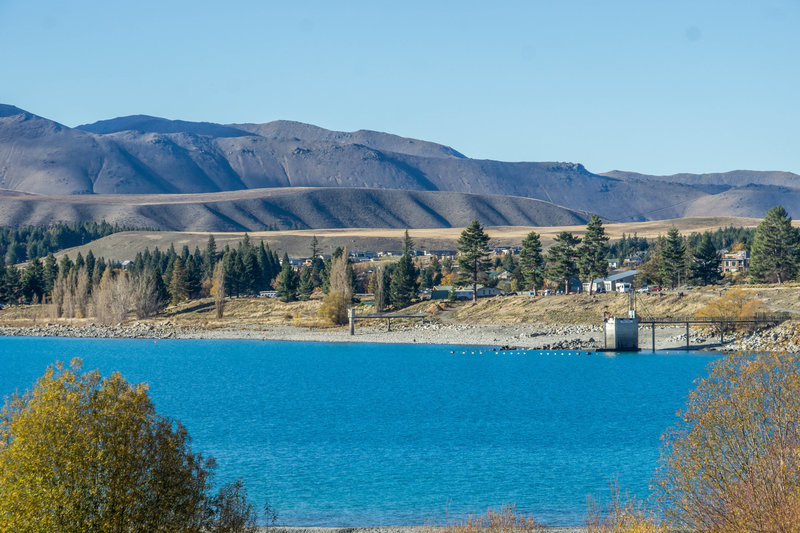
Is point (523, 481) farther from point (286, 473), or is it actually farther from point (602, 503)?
point (286, 473)

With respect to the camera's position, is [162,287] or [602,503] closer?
[602,503]

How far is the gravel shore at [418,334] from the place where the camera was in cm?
10212

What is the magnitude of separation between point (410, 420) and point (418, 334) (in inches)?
2338

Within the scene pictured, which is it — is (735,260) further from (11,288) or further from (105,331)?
(11,288)

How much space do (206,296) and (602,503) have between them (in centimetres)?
13398

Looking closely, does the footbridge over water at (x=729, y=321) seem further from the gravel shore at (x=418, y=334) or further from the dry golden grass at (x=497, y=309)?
the dry golden grass at (x=497, y=309)

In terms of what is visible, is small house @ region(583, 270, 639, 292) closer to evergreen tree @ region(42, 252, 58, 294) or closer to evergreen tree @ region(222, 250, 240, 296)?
evergreen tree @ region(222, 250, 240, 296)

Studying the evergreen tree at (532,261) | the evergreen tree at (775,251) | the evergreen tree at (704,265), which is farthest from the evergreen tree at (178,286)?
the evergreen tree at (775,251)

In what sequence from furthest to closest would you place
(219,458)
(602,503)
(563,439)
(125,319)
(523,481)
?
(125,319)
(563,439)
(219,458)
(523,481)
(602,503)

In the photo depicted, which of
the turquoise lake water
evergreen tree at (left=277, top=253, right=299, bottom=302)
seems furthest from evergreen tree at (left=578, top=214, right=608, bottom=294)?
evergreen tree at (left=277, top=253, right=299, bottom=302)

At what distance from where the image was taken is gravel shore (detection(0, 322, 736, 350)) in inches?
4021

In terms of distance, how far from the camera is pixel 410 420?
59.1 m

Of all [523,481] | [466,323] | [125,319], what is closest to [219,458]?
[523,481]

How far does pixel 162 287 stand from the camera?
497 feet
